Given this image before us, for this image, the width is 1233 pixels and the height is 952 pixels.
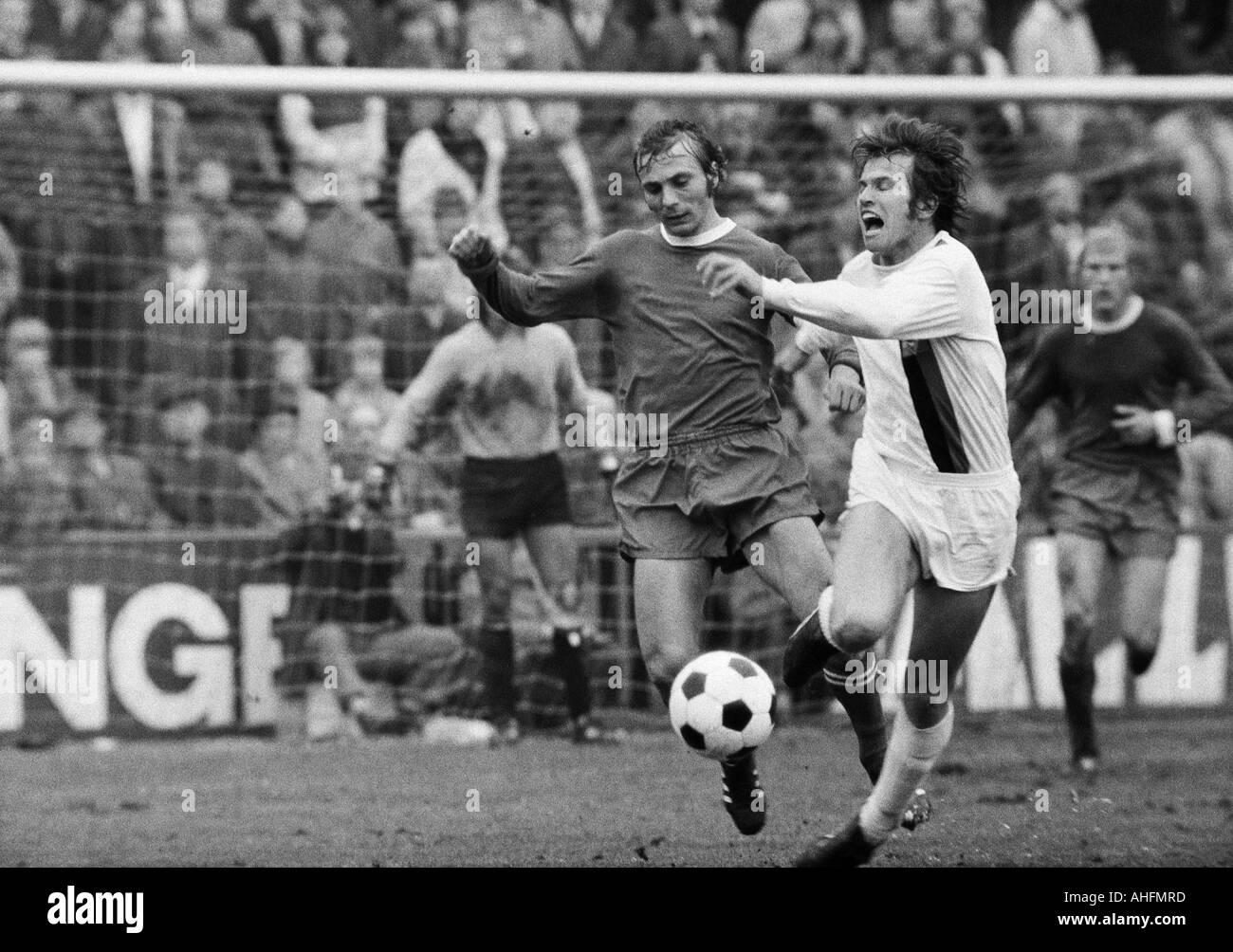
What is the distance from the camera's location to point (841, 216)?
11.9 metres

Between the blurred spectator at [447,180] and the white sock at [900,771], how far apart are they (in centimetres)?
551

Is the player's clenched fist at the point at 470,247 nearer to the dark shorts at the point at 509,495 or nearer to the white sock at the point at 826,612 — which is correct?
the white sock at the point at 826,612

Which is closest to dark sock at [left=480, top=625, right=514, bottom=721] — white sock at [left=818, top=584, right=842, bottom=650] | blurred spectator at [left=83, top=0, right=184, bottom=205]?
blurred spectator at [left=83, top=0, right=184, bottom=205]

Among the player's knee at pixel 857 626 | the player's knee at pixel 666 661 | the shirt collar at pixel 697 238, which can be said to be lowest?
the player's knee at pixel 666 661

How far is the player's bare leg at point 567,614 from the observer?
419 inches

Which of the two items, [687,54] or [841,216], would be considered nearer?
[841,216]

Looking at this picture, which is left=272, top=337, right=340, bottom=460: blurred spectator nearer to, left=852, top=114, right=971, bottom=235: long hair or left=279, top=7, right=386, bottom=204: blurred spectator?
left=279, top=7, right=386, bottom=204: blurred spectator

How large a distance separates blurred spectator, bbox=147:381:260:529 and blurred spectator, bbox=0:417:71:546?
0.51 metres

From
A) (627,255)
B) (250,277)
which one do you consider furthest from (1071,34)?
(627,255)

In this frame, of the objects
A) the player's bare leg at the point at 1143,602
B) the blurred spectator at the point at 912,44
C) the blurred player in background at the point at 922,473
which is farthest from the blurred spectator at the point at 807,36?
the blurred player in background at the point at 922,473

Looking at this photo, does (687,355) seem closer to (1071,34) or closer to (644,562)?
(644,562)

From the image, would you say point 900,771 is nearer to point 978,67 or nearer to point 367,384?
point 367,384

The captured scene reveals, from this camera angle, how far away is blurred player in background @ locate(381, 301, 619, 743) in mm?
10797
